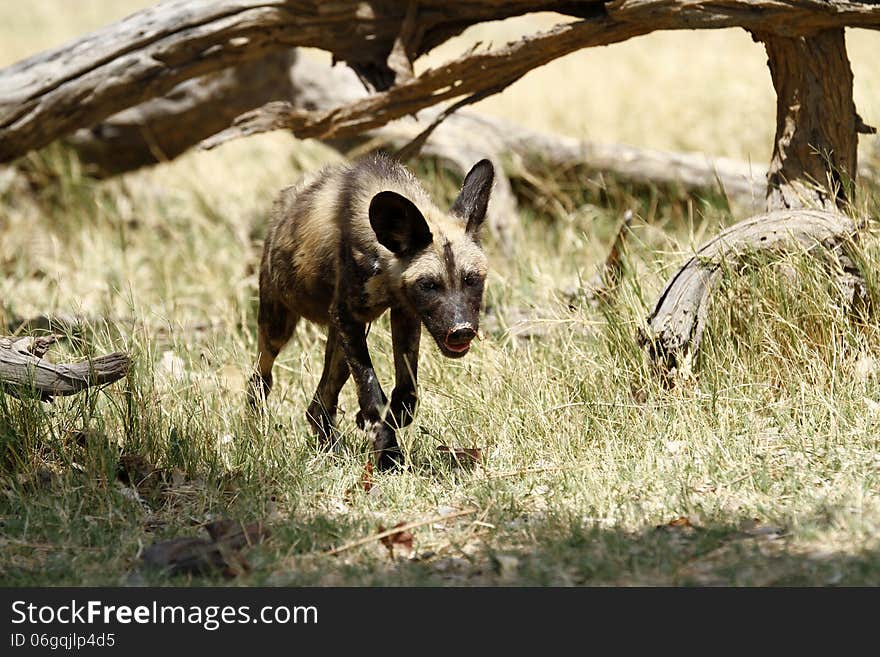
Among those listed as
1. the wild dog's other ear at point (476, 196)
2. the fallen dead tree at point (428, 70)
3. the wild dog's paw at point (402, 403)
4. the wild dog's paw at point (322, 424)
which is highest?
the fallen dead tree at point (428, 70)

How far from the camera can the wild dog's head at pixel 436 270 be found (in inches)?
200

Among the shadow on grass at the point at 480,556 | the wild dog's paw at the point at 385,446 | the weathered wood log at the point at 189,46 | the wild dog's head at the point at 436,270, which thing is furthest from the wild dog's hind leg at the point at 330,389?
the weathered wood log at the point at 189,46

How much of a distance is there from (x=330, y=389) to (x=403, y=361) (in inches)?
22.2

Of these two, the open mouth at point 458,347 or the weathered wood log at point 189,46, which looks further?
the weathered wood log at point 189,46

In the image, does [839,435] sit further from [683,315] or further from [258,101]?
[258,101]

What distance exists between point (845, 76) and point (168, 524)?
4.56 meters

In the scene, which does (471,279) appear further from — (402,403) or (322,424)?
(322,424)

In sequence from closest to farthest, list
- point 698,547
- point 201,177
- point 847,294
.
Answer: point 698,547 < point 847,294 < point 201,177

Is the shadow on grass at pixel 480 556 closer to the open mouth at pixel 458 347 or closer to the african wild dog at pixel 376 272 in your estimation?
the open mouth at pixel 458 347

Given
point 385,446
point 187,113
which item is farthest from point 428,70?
point 187,113

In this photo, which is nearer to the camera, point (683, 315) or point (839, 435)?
point (839, 435)

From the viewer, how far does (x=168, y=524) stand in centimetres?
488
